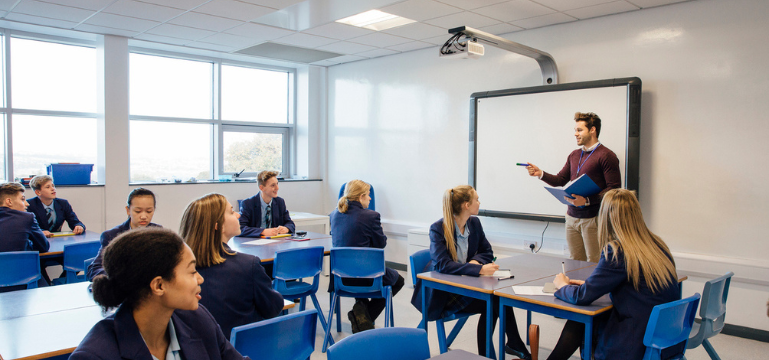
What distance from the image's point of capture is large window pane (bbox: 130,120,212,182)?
21.8ft

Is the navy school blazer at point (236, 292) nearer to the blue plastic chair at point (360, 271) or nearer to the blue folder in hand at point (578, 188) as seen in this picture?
the blue plastic chair at point (360, 271)

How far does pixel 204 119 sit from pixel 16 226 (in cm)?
351

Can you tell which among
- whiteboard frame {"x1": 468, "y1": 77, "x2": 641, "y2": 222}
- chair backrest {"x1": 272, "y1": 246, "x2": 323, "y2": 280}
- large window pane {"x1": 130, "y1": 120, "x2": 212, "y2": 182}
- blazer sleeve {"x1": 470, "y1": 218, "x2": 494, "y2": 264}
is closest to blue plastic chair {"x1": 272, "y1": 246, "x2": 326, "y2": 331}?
chair backrest {"x1": 272, "y1": 246, "x2": 323, "y2": 280}

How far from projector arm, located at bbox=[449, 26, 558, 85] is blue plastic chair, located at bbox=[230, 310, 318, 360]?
2932 millimetres

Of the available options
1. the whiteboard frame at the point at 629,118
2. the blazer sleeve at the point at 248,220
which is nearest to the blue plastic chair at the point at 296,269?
the blazer sleeve at the point at 248,220

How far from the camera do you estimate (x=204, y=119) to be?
7.12m

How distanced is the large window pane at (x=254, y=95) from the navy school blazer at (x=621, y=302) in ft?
19.6

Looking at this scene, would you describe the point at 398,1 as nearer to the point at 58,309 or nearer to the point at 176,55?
the point at 58,309

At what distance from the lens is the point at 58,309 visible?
7.65 feet

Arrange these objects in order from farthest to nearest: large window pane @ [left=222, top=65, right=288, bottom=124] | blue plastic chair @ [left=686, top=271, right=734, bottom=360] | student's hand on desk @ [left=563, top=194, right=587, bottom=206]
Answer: large window pane @ [left=222, top=65, right=288, bottom=124]
student's hand on desk @ [left=563, top=194, right=587, bottom=206]
blue plastic chair @ [left=686, top=271, right=734, bottom=360]

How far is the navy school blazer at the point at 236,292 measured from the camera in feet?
7.45

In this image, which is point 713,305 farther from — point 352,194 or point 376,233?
point 352,194

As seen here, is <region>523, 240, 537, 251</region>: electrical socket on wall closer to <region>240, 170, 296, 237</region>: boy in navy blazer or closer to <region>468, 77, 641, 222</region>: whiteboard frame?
<region>468, 77, 641, 222</region>: whiteboard frame

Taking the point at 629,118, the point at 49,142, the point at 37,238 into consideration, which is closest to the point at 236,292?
the point at 37,238
